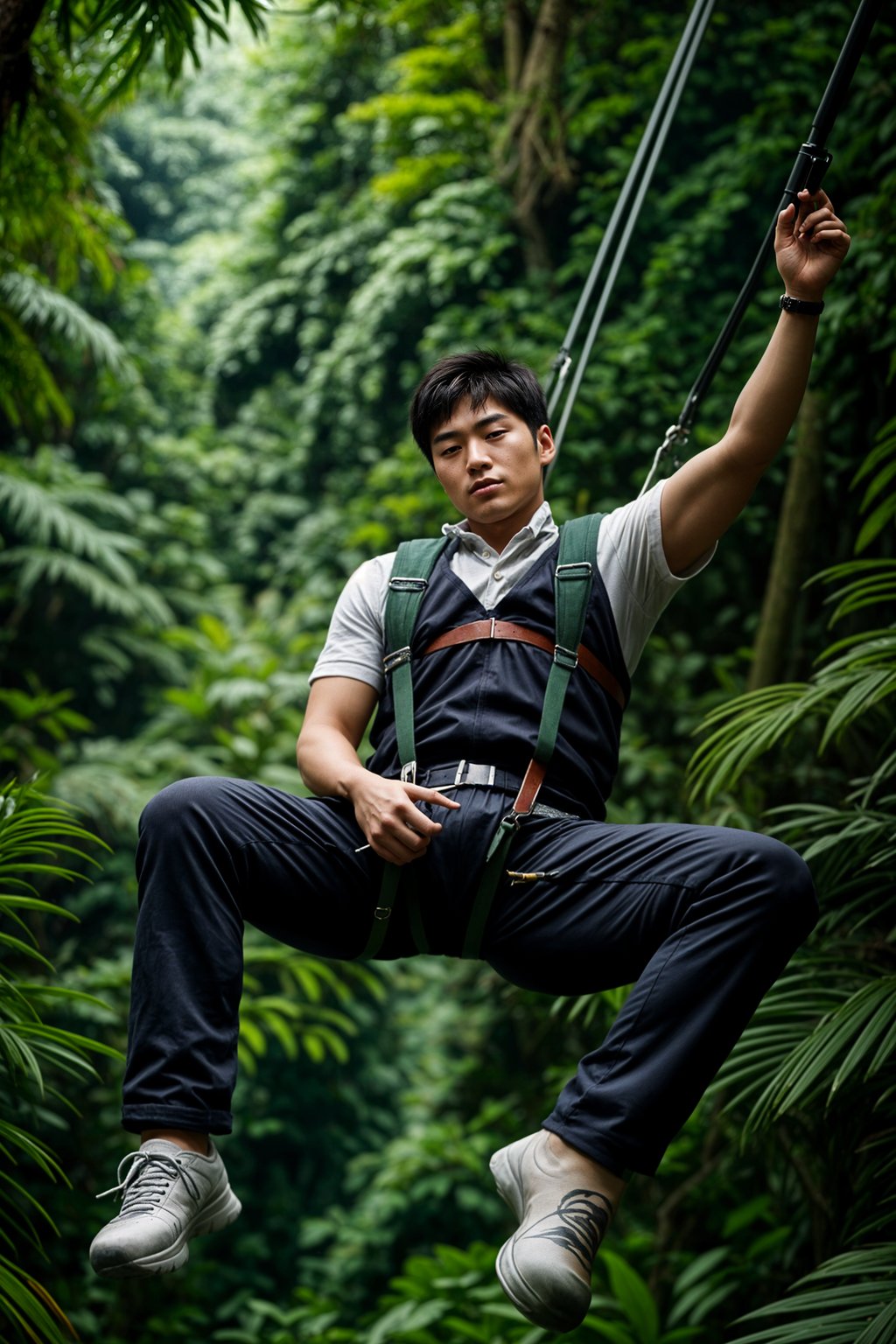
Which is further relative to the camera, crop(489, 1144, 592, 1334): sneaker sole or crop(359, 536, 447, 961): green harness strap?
crop(359, 536, 447, 961): green harness strap

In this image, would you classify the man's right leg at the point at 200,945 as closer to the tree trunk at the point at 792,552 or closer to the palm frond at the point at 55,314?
the tree trunk at the point at 792,552

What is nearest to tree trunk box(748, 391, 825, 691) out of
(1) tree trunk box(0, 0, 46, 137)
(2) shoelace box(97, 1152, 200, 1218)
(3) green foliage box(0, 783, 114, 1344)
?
(3) green foliage box(0, 783, 114, 1344)

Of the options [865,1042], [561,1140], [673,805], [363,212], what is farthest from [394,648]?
[363,212]

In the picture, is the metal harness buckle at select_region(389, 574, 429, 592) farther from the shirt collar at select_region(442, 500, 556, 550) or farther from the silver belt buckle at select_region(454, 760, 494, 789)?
the silver belt buckle at select_region(454, 760, 494, 789)

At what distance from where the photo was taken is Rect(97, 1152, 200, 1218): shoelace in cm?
151

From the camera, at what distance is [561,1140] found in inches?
60.2

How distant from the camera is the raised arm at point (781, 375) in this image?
5.54ft

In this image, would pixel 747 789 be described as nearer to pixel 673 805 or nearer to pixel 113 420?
pixel 673 805

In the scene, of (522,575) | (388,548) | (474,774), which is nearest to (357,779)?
(474,774)

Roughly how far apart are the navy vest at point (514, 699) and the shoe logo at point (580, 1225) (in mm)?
588

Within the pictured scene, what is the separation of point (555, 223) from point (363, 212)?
4.68 feet

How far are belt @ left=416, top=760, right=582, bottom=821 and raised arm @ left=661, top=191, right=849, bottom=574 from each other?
20.4 inches

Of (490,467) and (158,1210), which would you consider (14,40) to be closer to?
(490,467)

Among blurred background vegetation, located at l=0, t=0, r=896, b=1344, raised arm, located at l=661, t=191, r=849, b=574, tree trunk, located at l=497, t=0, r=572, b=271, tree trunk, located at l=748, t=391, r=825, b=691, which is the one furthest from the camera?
tree trunk, located at l=497, t=0, r=572, b=271
